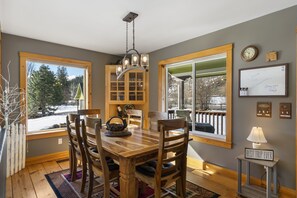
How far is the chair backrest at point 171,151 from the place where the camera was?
175 cm

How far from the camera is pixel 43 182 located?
8.86ft

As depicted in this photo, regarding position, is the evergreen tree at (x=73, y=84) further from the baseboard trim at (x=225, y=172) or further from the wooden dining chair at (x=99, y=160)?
the baseboard trim at (x=225, y=172)

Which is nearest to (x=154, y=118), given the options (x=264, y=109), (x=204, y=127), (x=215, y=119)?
(x=204, y=127)

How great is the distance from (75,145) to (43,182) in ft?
2.84

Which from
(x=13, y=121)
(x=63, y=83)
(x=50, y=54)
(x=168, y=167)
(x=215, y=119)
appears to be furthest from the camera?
(x=63, y=83)

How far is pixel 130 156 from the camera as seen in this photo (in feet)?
5.50

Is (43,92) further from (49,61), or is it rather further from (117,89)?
(117,89)

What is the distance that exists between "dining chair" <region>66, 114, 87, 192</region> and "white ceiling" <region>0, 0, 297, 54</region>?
143cm

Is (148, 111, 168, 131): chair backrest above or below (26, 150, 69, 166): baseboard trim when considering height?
above

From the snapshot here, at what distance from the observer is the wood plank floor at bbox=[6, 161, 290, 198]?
239 cm

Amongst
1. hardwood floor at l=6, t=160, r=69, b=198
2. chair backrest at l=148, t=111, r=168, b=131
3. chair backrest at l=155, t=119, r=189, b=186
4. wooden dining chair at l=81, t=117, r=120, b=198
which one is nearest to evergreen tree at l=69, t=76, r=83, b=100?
hardwood floor at l=6, t=160, r=69, b=198

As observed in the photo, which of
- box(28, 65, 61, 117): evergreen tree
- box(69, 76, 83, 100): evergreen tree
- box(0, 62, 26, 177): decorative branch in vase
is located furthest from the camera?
box(69, 76, 83, 100): evergreen tree

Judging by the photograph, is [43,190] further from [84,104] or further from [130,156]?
[84,104]

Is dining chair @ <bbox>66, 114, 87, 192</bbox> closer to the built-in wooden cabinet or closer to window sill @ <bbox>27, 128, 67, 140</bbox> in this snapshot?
window sill @ <bbox>27, 128, 67, 140</bbox>
